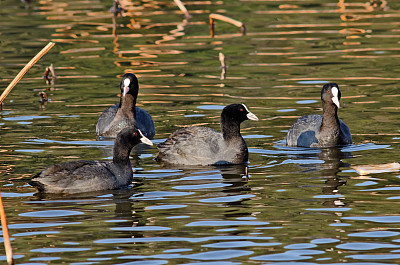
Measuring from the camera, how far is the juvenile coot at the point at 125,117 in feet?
55.2

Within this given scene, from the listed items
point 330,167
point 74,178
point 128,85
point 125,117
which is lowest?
point 330,167

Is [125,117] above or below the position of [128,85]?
below

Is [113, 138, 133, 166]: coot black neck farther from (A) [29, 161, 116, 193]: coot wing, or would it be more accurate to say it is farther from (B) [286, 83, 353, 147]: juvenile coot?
(B) [286, 83, 353, 147]: juvenile coot

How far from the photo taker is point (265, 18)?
2836 cm

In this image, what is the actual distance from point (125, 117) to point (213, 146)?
3484 millimetres

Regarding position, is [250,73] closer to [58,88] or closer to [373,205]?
[58,88]

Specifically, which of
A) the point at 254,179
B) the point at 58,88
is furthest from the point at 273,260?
the point at 58,88

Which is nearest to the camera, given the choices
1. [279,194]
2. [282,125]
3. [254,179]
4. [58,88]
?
[279,194]

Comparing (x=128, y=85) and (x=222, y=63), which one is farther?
(x=222, y=63)

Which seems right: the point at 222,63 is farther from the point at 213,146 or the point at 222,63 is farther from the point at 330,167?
the point at 330,167

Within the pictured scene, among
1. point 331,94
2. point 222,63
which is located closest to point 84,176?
point 331,94

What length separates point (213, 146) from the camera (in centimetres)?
1422

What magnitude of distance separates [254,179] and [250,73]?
881cm

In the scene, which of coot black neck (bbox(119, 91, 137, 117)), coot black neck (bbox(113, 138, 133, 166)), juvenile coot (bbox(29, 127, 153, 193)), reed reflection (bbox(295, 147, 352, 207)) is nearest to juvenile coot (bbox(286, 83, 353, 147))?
reed reflection (bbox(295, 147, 352, 207))
